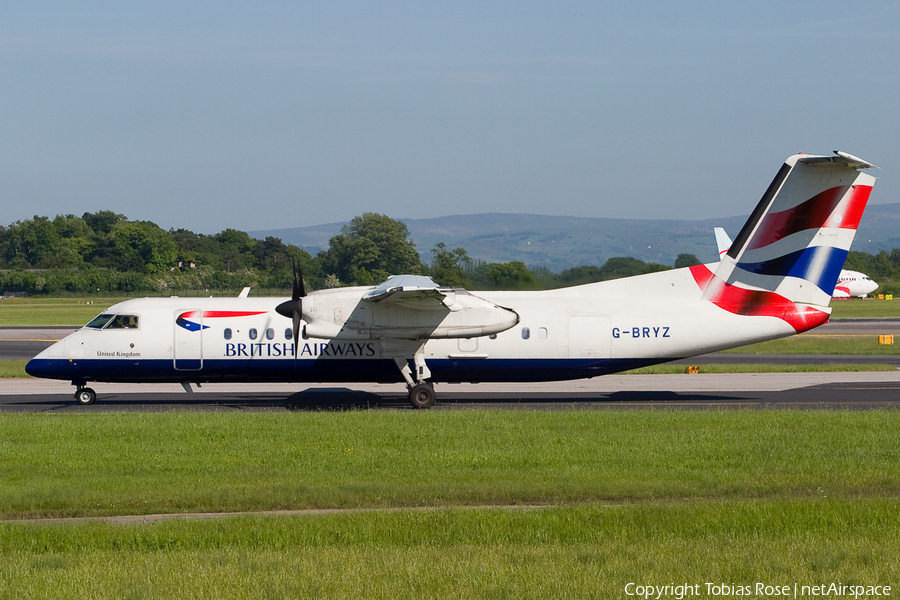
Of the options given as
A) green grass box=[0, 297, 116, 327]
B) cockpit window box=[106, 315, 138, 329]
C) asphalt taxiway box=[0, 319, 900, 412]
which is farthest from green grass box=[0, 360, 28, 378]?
green grass box=[0, 297, 116, 327]

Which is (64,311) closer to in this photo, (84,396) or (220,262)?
(220,262)

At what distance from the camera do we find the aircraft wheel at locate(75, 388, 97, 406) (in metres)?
23.7

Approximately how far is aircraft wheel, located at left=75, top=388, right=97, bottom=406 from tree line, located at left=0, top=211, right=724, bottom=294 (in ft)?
22.8

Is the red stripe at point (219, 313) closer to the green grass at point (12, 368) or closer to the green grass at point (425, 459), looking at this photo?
Answer: the green grass at point (425, 459)

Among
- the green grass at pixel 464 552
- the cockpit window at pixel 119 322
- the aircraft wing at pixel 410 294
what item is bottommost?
the green grass at pixel 464 552

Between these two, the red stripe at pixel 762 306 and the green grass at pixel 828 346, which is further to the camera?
the green grass at pixel 828 346

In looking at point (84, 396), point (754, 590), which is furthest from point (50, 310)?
point (754, 590)

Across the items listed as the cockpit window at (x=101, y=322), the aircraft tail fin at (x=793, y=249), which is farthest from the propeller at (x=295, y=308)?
the aircraft tail fin at (x=793, y=249)

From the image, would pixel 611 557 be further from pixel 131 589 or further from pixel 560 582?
pixel 131 589

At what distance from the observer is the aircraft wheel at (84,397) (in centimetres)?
2369

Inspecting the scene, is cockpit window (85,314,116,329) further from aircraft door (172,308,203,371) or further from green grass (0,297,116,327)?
green grass (0,297,116,327)

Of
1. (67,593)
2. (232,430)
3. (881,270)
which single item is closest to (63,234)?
(881,270)

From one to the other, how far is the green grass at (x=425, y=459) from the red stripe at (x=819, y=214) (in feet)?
17.7

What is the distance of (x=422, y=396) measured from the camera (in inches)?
891
